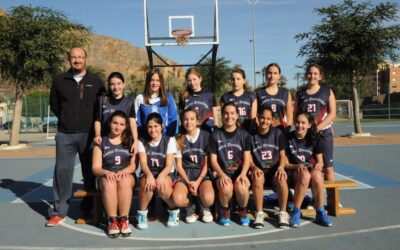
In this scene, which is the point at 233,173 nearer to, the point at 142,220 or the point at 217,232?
the point at 217,232

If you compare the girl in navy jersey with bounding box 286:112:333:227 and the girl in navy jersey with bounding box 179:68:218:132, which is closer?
the girl in navy jersey with bounding box 286:112:333:227

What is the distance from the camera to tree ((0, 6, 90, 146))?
45.1 feet

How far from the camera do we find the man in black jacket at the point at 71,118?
5.03m

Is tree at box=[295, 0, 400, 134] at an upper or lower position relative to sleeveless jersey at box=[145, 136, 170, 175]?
upper

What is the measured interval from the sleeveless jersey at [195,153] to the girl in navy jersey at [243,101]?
60 cm

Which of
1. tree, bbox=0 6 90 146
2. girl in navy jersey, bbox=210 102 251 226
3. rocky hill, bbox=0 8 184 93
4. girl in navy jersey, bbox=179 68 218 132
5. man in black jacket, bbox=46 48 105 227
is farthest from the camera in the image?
rocky hill, bbox=0 8 184 93

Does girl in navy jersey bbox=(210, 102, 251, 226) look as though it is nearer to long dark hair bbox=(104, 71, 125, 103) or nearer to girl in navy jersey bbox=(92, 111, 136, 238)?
girl in navy jersey bbox=(92, 111, 136, 238)

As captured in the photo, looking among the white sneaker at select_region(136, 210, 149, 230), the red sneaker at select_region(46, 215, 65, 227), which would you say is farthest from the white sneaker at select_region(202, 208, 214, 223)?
the red sneaker at select_region(46, 215, 65, 227)

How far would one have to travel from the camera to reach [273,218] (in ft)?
16.3

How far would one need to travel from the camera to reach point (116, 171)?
4789 mm

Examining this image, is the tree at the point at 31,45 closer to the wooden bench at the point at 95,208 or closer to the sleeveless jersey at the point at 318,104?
the wooden bench at the point at 95,208

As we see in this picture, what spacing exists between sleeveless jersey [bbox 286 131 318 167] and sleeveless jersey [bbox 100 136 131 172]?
→ 199 centimetres

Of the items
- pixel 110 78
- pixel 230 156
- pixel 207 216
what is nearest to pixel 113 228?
pixel 207 216

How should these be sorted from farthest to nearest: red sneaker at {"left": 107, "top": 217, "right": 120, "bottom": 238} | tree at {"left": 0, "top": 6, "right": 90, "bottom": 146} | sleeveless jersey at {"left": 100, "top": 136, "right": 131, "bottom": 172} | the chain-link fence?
the chain-link fence, tree at {"left": 0, "top": 6, "right": 90, "bottom": 146}, sleeveless jersey at {"left": 100, "top": 136, "right": 131, "bottom": 172}, red sneaker at {"left": 107, "top": 217, "right": 120, "bottom": 238}
